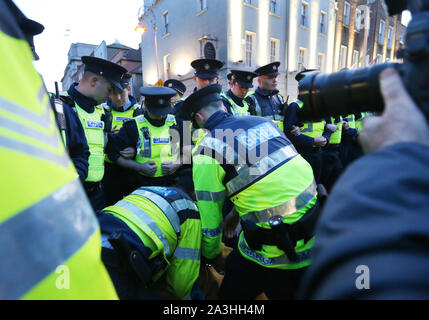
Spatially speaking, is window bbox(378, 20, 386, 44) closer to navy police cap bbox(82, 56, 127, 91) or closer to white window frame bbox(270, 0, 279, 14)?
white window frame bbox(270, 0, 279, 14)

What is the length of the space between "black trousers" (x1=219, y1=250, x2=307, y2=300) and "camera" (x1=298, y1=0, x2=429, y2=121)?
1.09 meters

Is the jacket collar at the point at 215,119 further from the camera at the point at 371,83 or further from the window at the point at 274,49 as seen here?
the window at the point at 274,49

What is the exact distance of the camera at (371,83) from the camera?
556 mm

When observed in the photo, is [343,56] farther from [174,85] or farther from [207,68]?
[207,68]

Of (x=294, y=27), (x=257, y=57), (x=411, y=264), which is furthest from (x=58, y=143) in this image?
(x=294, y=27)

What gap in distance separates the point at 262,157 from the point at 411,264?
1180 millimetres

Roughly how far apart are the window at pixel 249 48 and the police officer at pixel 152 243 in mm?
12403

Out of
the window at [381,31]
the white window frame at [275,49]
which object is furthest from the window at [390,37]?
the white window frame at [275,49]

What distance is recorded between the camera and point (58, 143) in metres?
0.55

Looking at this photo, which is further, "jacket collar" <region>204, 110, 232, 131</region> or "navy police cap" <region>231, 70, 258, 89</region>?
"navy police cap" <region>231, 70, 258, 89</region>

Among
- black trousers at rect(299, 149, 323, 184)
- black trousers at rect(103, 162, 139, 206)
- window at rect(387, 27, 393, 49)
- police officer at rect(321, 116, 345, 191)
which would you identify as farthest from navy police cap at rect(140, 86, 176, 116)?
window at rect(387, 27, 393, 49)

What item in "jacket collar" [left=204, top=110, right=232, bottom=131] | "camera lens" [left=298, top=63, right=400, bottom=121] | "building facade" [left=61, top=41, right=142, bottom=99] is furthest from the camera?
"building facade" [left=61, top=41, right=142, bottom=99]

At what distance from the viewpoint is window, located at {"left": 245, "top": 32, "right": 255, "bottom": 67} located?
12.6m
